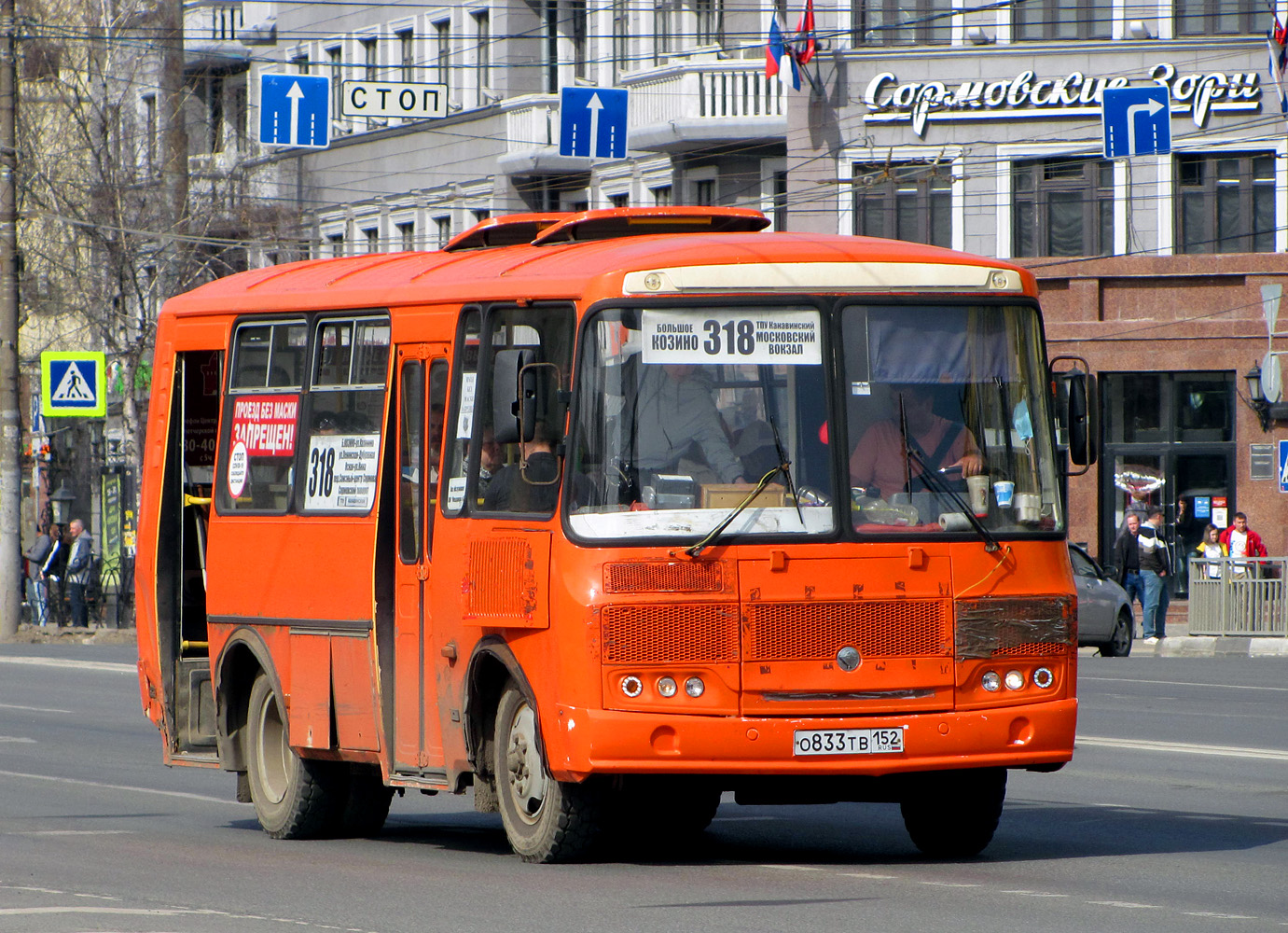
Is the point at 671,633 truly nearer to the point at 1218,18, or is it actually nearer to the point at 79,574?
the point at 79,574

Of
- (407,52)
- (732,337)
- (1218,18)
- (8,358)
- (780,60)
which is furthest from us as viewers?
(407,52)

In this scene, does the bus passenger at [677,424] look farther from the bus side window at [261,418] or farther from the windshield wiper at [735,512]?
the bus side window at [261,418]

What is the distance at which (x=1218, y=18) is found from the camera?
3800 centimetres

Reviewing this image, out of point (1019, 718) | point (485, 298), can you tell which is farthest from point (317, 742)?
point (1019, 718)

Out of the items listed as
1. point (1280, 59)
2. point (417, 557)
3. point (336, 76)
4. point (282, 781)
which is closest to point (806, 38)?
point (1280, 59)

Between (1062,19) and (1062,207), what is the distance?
2943 millimetres

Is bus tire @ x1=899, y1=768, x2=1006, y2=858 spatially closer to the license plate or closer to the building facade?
the license plate

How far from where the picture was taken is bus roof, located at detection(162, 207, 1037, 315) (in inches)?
409

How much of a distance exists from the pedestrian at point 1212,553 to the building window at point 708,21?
11795mm

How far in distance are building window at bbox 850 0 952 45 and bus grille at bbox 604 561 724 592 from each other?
98.2 ft


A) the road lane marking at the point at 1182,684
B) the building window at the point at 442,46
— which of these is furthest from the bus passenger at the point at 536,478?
the building window at the point at 442,46

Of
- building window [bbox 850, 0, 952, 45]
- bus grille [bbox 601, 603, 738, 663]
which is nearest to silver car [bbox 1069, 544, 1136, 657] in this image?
building window [bbox 850, 0, 952, 45]

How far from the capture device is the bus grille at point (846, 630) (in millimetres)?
10039

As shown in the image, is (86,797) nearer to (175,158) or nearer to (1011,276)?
(1011,276)
